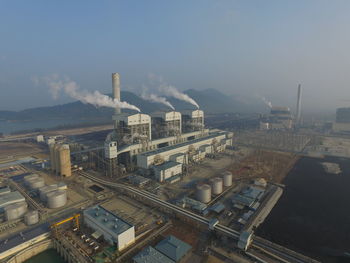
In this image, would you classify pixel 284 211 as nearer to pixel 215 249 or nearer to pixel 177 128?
pixel 215 249

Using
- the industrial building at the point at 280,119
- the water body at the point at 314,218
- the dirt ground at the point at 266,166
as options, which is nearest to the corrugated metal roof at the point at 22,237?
the water body at the point at 314,218

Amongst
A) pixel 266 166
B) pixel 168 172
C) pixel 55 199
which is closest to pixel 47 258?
pixel 55 199

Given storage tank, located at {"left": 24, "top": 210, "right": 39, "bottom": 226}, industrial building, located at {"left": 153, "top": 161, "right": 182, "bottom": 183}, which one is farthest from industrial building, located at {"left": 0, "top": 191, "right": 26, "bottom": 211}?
industrial building, located at {"left": 153, "top": 161, "right": 182, "bottom": 183}

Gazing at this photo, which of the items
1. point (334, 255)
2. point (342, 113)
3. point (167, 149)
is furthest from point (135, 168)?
point (342, 113)

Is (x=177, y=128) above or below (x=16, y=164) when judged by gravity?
above

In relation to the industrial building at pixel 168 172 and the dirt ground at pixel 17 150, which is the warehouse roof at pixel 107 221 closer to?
the industrial building at pixel 168 172

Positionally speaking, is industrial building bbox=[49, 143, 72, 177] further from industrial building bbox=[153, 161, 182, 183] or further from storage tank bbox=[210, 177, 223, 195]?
storage tank bbox=[210, 177, 223, 195]
